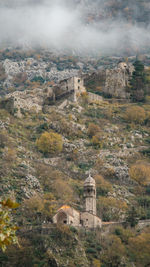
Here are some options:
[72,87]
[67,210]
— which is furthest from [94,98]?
[67,210]

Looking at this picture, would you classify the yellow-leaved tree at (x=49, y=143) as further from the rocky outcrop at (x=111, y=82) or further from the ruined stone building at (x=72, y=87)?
the rocky outcrop at (x=111, y=82)

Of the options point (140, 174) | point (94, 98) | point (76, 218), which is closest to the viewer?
point (76, 218)

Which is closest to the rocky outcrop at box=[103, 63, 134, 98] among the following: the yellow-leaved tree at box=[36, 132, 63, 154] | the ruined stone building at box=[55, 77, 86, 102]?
the ruined stone building at box=[55, 77, 86, 102]

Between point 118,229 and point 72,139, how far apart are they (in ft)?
79.7

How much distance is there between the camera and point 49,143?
210 feet

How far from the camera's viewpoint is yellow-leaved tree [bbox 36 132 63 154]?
211 feet

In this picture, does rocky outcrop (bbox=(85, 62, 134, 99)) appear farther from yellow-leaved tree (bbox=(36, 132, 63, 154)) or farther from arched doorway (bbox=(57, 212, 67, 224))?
arched doorway (bbox=(57, 212, 67, 224))

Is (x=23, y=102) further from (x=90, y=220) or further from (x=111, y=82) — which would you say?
(x=90, y=220)

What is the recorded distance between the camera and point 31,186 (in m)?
52.8

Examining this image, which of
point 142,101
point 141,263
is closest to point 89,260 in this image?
point 141,263

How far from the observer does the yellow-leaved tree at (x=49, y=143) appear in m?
64.2

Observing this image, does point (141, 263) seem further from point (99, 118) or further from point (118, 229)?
point (99, 118)

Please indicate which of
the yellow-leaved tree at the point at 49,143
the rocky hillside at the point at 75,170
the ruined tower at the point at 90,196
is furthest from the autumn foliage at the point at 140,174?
the ruined tower at the point at 90,196

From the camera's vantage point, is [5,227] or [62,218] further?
[62,218]
